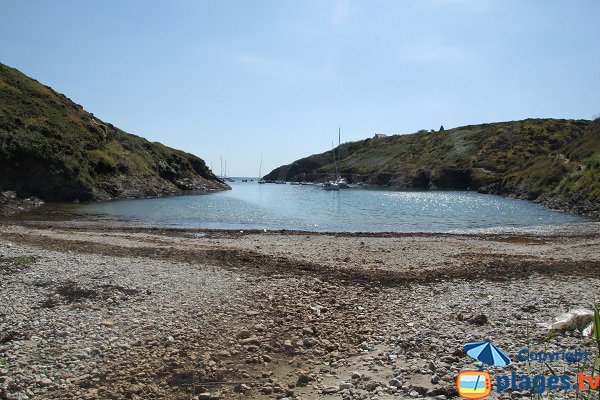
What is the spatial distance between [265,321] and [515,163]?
14149 centimetres

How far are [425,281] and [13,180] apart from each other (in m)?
61.0

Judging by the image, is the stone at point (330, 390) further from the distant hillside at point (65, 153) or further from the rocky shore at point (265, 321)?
the distant hillside at point (65, 153)

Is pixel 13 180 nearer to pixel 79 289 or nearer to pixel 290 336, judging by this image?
pixel 79 289

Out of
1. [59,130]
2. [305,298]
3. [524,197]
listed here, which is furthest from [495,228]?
[59,130]

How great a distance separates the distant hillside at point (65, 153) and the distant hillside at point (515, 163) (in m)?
74.6

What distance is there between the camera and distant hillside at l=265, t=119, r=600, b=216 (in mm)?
69188

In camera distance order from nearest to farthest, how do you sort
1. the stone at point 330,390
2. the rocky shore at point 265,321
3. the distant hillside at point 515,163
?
the stone at point 330,390
the rocky shore at point 265,321
the distant hillside at point 515,163

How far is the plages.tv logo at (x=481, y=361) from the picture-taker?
6.55 meters

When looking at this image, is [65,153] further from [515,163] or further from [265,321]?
[515,163]

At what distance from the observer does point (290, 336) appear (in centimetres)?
1201

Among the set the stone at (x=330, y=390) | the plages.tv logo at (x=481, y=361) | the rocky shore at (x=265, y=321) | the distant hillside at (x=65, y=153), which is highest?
the distant hillside at (x=65, y=153)

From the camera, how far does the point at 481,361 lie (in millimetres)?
6758

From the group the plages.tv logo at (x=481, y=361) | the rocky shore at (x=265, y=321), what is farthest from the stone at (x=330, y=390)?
the plages.tv logo at (x=481, y=361)

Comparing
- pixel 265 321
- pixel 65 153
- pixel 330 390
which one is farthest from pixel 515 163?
pixel 330 390
